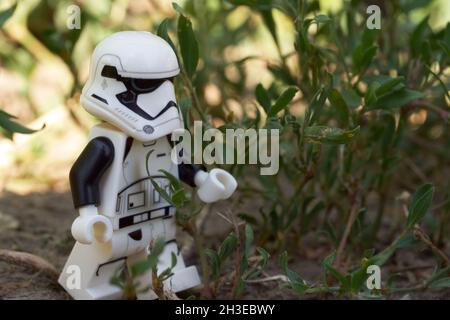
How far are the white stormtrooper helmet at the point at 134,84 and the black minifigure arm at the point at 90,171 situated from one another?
0.05 metres

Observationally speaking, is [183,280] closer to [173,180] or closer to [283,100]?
[173,180]

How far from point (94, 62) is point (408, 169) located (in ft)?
4.06

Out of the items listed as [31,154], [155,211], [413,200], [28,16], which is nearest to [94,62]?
[155,211]

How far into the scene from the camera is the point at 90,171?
1508 millimetres

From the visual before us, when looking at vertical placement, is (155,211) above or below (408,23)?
below

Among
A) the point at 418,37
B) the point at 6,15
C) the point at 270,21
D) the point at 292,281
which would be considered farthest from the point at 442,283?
the point at 6,15

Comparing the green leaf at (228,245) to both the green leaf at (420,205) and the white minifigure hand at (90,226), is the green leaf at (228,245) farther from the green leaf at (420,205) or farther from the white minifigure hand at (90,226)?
the green leaf at (420,205)

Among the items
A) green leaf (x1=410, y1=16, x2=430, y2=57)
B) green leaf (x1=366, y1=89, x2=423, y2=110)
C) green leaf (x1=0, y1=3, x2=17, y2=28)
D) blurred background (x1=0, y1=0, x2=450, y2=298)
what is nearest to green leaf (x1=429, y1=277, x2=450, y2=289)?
blurred background (x1=0, y1=0, x2=450, y2=298)

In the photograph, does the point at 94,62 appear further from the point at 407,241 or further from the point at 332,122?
the point at 332,122

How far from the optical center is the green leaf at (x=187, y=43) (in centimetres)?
165

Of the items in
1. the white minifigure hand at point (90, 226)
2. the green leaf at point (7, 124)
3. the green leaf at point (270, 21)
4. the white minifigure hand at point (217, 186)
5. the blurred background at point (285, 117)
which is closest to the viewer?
the white minifigure hand at point (90, 226)

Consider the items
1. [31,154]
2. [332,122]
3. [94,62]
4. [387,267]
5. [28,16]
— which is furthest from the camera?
[28,16]

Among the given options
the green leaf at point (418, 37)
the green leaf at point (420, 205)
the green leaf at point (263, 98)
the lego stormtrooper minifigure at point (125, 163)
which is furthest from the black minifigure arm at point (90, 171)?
the green leaf at point (418, 37)

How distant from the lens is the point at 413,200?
1571 mm
